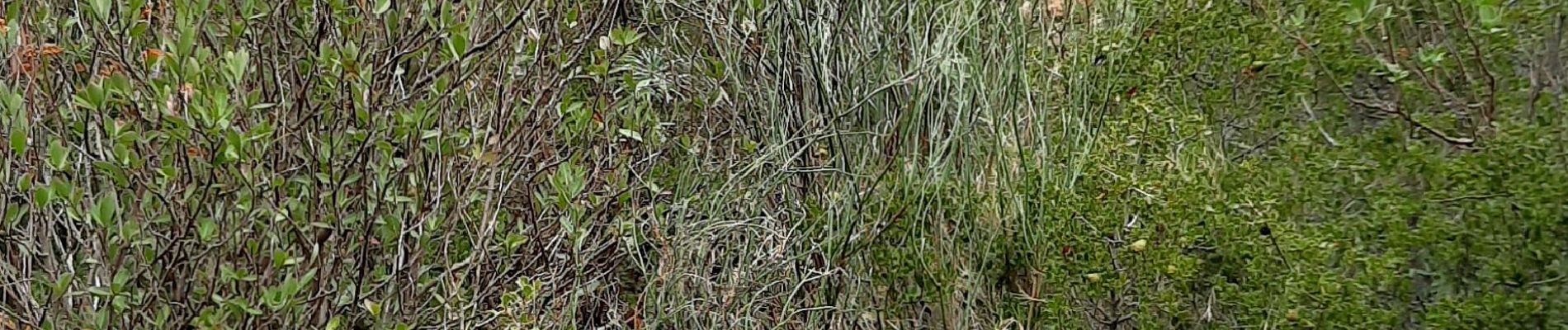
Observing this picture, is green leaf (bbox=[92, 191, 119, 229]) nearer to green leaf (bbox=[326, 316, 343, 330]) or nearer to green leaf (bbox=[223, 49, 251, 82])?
green leaf (bbox=[223, 49, 251, 82])

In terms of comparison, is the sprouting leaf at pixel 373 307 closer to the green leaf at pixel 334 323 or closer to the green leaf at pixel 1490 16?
the green leaf at pixel 334 323

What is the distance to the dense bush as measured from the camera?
6.34 ft

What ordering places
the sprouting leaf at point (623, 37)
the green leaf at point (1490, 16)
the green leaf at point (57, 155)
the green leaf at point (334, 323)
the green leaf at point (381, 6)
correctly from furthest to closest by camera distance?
1. the sprouting leaf at point (623, 37)
2. the green leaf at point (334, 323)
3. the green leaf at point (381, 6)
4. the green leaf at point (57, 155)
5. the green leaf at point (1490, 16)

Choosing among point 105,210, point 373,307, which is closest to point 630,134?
point 373,307

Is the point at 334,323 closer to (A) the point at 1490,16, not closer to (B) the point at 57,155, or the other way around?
(B) the point at 57,155

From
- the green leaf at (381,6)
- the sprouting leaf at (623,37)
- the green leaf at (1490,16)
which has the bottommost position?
the sprouting leaf at (623,37)

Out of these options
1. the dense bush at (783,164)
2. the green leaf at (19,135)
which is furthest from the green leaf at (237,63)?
the green leaf at (19,135)

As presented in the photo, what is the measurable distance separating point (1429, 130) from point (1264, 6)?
345 millimetres

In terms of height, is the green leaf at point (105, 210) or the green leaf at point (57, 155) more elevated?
the green leaf at point (57, 155)

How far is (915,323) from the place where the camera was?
2598 mm

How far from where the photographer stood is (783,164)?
2.59 meters

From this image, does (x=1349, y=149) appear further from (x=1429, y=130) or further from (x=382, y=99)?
(x=382, y=99)

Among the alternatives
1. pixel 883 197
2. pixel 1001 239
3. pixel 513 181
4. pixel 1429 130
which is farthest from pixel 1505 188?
pixel 513 181

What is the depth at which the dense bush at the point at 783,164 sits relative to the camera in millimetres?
1932
